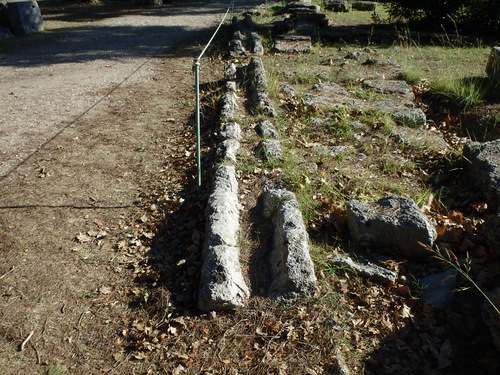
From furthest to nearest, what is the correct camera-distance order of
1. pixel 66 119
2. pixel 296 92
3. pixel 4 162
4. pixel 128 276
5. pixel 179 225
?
pixel 296 92
pixel 66 119
pixel 4 162
pixel 179 225
pixel 128 276


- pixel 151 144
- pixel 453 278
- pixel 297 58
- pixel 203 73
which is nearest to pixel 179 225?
pixel 151 144

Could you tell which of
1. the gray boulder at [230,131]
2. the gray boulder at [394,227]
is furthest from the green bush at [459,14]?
the gray boulder at [394,227]

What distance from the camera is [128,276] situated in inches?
138

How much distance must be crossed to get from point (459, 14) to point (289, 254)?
8834 millimetres

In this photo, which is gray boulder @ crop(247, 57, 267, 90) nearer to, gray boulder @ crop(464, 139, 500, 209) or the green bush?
gray boulder @ crop(464, 139, 500, 209)

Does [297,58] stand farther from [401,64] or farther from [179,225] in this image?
[179,225]

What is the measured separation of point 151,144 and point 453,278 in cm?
376

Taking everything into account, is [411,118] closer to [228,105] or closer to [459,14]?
[228,105]

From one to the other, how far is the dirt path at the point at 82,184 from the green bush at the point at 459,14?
482 cm

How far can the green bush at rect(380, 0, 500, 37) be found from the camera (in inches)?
373

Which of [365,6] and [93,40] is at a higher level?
[93,40]

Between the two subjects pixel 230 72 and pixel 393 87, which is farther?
pixel 230 72

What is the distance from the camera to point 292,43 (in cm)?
Answer: 933

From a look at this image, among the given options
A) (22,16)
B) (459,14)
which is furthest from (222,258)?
(22,16)
